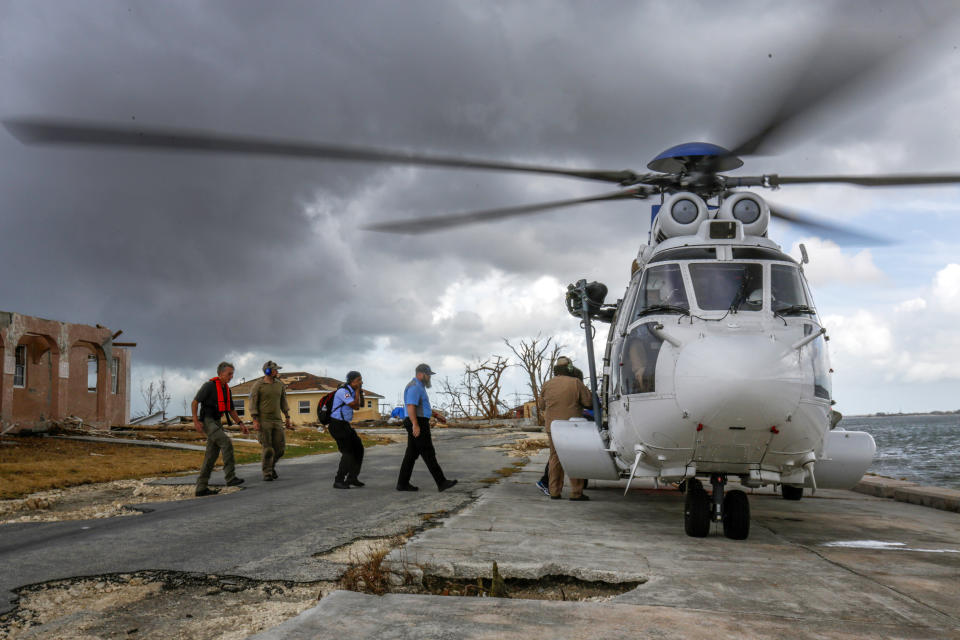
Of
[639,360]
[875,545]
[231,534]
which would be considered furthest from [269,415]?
[875,545]

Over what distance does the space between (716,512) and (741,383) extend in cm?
143

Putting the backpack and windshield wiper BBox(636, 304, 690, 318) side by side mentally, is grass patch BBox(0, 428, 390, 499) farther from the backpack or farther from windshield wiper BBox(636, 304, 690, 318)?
windshield wiper BBox(636, 304, 690, 318)

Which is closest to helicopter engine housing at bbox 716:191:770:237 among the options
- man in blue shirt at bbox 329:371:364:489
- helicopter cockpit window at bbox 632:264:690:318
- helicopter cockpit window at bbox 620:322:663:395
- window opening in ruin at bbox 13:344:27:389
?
helicopter cockpit window at bbox 632:264:690:318

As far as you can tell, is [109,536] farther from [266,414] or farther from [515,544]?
[266,414]

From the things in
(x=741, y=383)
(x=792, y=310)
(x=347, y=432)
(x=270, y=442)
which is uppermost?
(x=792, y=310)

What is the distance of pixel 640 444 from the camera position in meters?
5.77

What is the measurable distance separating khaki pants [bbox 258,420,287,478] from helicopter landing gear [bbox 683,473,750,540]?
22.6 feet

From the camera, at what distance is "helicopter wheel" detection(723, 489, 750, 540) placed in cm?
573

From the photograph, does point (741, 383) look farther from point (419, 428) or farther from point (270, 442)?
point (270, 442)

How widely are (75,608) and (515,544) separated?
8.92ft

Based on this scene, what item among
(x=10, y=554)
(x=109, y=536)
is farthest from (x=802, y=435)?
(x=10, y=554)

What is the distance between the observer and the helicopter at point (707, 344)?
5.07 m

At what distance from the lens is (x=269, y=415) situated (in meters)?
10.7

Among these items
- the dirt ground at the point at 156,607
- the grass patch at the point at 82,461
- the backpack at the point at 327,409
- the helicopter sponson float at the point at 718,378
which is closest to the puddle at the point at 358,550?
the dirt ground at the point at 156,607
